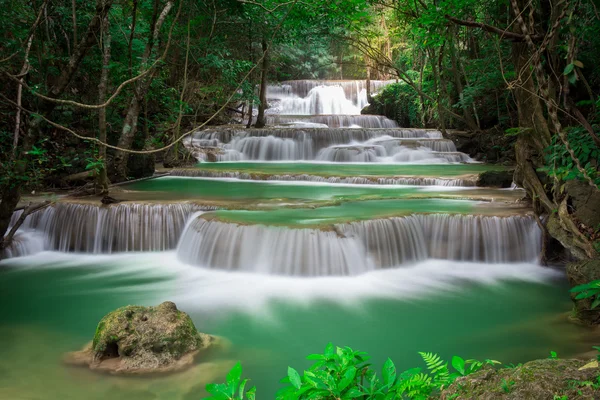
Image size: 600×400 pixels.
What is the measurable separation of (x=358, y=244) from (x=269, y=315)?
194 cm

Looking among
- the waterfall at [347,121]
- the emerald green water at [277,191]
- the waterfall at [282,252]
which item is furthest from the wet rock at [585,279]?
the waterfall at [347,121]

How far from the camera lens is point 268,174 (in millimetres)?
12703

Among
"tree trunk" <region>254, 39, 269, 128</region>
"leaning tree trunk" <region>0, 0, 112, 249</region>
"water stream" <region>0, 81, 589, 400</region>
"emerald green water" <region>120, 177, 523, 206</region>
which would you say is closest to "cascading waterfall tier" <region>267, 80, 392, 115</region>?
"tree trunk" <region>254, 39, 269, 128</region>

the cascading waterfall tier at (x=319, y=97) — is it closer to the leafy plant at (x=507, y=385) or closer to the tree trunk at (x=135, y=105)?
the tree trunk at (x=135, y=105)

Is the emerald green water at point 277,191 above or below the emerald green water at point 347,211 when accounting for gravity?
above

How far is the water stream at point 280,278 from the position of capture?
4875mm

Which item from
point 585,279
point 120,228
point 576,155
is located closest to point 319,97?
point 120,228

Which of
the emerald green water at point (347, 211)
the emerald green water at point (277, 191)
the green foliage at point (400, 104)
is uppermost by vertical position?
the green foliage at point (400, 104)

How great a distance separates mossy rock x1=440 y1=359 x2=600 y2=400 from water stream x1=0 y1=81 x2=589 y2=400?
2.46m

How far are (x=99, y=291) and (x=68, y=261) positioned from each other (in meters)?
1.77

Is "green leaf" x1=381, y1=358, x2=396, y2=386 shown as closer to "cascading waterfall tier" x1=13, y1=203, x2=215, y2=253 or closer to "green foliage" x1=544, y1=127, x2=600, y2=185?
"green foliage" x1=544, y1=127, x2=600, y2=185

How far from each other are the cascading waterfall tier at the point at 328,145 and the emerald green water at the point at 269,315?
9.06 metres

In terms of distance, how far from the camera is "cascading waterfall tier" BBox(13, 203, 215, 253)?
8438mm

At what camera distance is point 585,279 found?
5.43m
